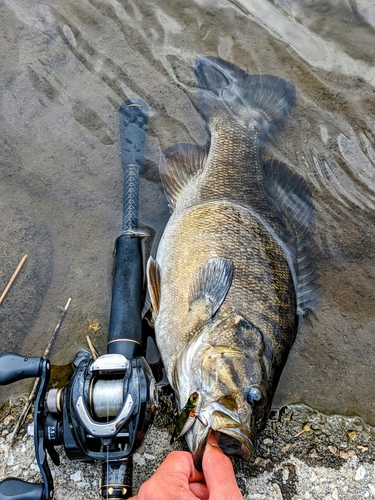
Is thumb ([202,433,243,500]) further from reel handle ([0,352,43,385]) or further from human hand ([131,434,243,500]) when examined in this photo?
reel handle ([0,352,43,385])

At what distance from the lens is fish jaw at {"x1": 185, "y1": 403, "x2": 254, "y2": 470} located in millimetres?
2432

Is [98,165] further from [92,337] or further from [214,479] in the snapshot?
[214,479]

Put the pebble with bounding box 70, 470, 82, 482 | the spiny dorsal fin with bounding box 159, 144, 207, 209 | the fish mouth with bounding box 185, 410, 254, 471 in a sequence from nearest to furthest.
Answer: the fish mouth with bounding box 185, 410, 254, 471, the pebble with bounding box 70, 470, 82, 482, the spiny dorsal fin with bounding box 159, 144, 207, 209

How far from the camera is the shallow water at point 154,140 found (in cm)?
337

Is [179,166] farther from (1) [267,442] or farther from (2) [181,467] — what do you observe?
(2) [181,467]

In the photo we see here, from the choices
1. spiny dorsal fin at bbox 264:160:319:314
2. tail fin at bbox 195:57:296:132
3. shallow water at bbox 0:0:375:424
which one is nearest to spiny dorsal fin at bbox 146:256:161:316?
shallow water at bbox 0:0:375:424

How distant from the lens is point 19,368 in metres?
2.47

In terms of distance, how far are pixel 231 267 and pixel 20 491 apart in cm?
172

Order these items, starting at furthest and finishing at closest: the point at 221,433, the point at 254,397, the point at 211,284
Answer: the point at 211,284, the point at 254,397, the point at 221,433

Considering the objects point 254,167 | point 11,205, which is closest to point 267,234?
point 254,167

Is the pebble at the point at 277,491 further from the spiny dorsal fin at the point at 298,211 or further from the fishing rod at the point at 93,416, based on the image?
the spiny dorsal fin at the point at 298,211

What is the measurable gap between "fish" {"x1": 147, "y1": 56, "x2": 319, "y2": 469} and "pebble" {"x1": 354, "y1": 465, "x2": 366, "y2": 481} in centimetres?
83

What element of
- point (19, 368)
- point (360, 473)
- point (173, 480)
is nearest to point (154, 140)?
point (19, 368)

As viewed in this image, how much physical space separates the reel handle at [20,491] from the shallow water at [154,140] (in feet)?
3.20
